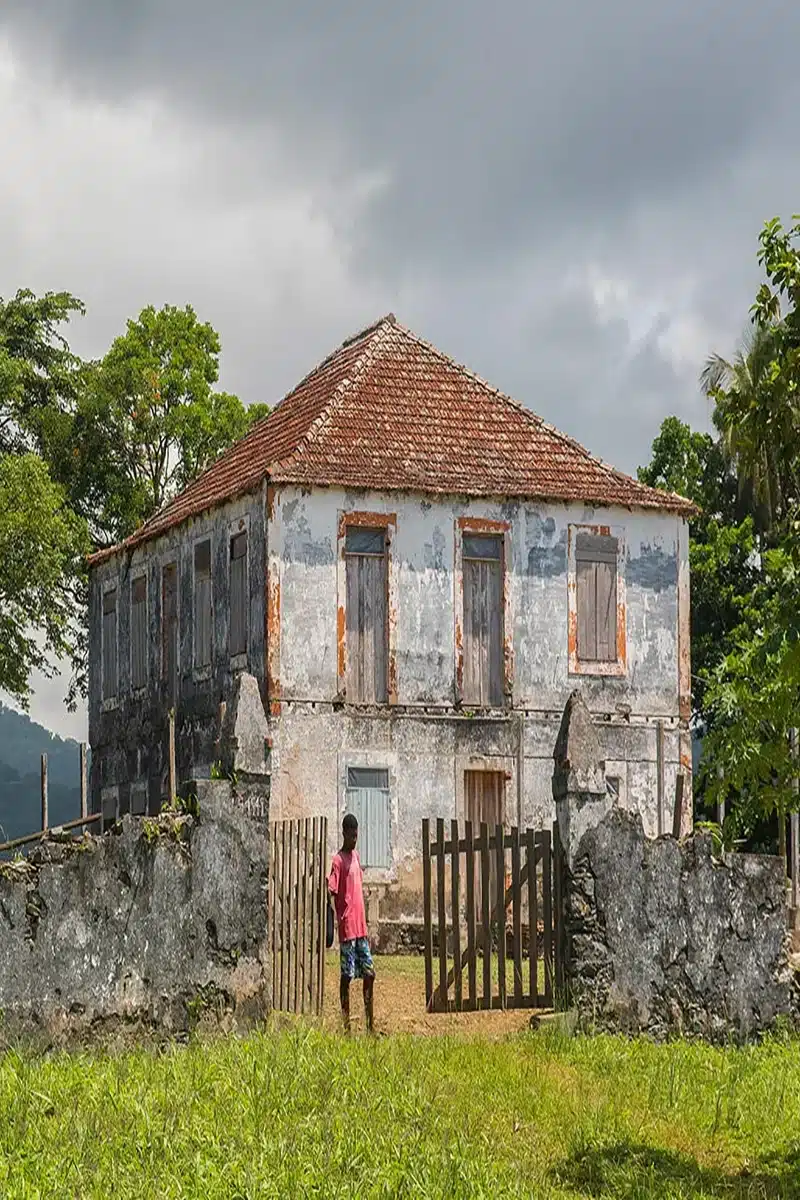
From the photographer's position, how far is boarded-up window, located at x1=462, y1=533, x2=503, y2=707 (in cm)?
2730

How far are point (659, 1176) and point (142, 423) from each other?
27.5m

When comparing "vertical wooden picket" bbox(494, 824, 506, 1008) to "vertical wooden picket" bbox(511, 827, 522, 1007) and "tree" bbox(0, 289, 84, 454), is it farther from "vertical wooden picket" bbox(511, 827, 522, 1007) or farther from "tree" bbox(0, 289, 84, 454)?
"tree" bbox(0, 289, 84, 454)

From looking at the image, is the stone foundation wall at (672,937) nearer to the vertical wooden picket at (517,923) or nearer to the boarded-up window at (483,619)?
the vertical wooden picket at (517,923)

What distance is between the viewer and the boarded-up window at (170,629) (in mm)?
29875

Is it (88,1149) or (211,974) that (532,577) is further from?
(88,1149)

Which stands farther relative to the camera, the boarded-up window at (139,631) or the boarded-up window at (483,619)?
the boarded-up window at (139,631)

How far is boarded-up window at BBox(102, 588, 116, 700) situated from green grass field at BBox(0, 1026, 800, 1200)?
18.7 m

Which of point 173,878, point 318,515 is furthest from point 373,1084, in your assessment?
point 318,515

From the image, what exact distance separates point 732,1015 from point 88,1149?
714 centimetres

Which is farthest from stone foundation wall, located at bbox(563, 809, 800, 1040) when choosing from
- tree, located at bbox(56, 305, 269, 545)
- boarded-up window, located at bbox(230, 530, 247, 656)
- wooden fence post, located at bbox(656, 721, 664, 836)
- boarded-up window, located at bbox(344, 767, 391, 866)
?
tree, located at bbox(56, 305, 269, 545)

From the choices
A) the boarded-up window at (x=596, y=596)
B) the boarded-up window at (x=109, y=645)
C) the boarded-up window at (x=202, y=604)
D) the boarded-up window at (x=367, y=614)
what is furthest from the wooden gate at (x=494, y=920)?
the boarded-up window at (x=109, y=645)

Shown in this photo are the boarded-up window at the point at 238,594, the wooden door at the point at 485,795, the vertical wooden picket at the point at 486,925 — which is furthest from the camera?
the boarded-up window at the point at 238,594

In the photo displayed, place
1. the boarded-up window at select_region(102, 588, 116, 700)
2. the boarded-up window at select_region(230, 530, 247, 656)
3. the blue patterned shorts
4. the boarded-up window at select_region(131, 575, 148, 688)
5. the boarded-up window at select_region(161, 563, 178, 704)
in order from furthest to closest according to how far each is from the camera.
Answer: the boarded-up window at select_region(102, 588, 116, 700), the boarded-up window at select_region(131, 575, 148, 688), the boarded-up window at select_region(161, 563, 178, 704), the boarded-up window at select_region(230, 530, 247, 656), the blue patterned shorts

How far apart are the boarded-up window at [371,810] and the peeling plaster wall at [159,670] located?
1.87m
